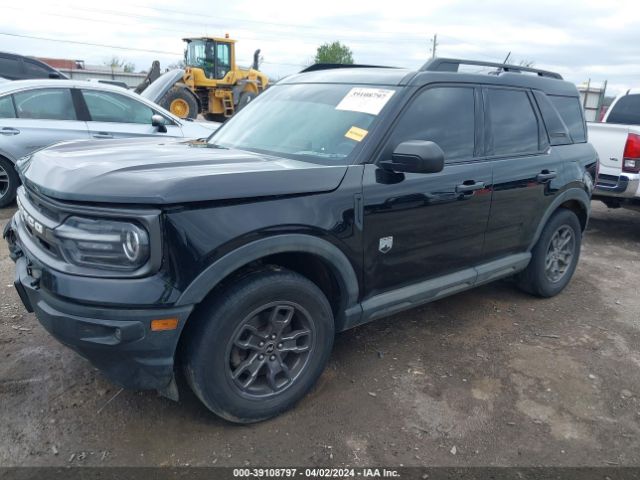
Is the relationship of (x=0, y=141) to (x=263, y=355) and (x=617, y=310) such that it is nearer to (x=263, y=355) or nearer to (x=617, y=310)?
(x=263, y=355)

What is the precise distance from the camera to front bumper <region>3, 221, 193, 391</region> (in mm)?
2225

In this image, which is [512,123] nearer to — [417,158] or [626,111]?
[417,158]

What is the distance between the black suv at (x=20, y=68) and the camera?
43.1 feet

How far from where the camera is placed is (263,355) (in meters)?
2.72

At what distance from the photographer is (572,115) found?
4.56m

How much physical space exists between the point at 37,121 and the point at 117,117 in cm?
99

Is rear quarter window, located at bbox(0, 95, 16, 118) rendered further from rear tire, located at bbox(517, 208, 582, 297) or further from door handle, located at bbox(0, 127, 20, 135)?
rear tire, located at bbox(517, 208, 582, 297)

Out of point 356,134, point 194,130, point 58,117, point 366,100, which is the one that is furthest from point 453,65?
point 58,117

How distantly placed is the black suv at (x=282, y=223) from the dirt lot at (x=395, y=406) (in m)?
0.27

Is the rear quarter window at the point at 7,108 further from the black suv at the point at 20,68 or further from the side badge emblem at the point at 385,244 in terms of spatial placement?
the black suv at the point at 20,68

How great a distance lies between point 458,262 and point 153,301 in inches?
85.4

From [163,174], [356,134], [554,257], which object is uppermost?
[356,134]

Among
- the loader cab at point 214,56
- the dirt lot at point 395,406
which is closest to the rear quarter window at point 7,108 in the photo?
the dirt lot at point 395,406

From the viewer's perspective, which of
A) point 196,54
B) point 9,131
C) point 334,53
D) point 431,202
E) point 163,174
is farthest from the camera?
point 334,53
